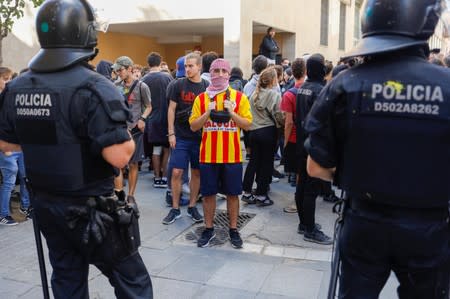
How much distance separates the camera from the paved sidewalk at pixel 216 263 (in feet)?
12.5

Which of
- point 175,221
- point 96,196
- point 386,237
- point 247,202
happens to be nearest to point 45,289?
point 96,196

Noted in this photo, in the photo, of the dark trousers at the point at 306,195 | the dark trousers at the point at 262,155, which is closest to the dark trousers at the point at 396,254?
the dark trousers at the point at 306,195

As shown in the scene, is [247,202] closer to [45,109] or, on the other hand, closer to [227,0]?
[45,109]

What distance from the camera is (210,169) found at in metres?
4.72

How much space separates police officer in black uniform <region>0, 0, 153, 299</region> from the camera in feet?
8.10

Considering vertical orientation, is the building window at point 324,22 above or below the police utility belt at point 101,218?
above

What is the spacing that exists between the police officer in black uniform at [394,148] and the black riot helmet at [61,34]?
1.35 m

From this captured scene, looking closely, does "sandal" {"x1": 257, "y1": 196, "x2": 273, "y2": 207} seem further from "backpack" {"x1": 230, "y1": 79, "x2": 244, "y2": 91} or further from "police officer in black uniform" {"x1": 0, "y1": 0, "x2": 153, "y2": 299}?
"police officer in black uniform" {"x1": 0, "y1": 0, "x2": 153, "y2": 299}

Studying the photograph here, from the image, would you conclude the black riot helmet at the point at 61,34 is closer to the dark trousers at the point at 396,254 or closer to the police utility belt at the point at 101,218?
the police utility belt at the point at 101,218

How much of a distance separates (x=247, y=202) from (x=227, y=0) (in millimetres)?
7698

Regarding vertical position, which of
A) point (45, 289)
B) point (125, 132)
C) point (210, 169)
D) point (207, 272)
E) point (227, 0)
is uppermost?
point (227, 0)

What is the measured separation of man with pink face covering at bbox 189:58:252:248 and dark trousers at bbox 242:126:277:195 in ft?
5.16

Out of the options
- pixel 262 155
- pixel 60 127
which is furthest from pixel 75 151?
pixel 262 155

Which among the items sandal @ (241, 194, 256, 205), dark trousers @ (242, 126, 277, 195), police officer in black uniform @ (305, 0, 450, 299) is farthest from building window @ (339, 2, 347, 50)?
police officer in black uniform @ (305, 0, 450, 299)
